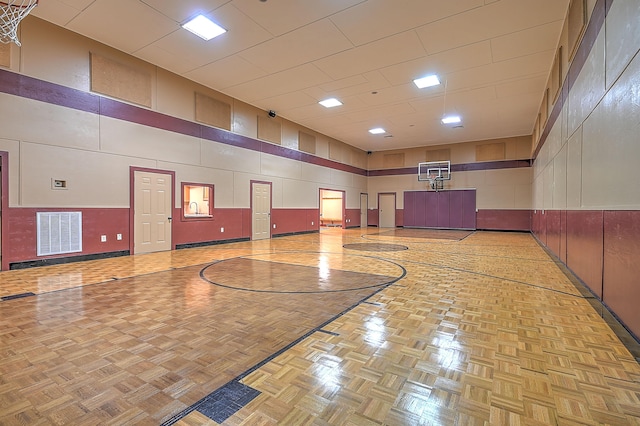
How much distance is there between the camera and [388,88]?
8.14 meters

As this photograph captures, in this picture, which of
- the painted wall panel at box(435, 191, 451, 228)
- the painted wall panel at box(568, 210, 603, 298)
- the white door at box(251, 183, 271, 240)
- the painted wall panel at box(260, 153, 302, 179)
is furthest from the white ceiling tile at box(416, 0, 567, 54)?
the painted wall panel at box(435, 191, 451, 228)

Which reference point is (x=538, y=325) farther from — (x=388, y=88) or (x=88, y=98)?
(x=88, y=98)

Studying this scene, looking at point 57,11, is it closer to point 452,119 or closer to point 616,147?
point 616,147

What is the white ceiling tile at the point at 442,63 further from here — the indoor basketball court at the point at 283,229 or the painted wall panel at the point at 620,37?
the painted wall panel at the point at 620,37

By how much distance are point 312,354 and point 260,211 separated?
327 inches

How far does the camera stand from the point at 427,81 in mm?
7680

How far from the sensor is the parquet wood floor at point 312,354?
1.63 meters

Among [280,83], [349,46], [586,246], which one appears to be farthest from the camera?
[280,83]

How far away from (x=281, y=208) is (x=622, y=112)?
374 inches

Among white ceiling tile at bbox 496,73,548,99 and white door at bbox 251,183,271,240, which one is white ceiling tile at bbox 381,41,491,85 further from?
white door at bbox 251,183,271,240

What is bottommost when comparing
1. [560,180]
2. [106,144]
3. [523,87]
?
[560,180]

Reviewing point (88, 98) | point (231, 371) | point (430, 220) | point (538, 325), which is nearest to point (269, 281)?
point (231, 371)

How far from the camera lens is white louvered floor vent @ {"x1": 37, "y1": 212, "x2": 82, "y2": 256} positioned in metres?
5.53

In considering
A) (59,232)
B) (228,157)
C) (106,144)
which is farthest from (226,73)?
(59,232)
